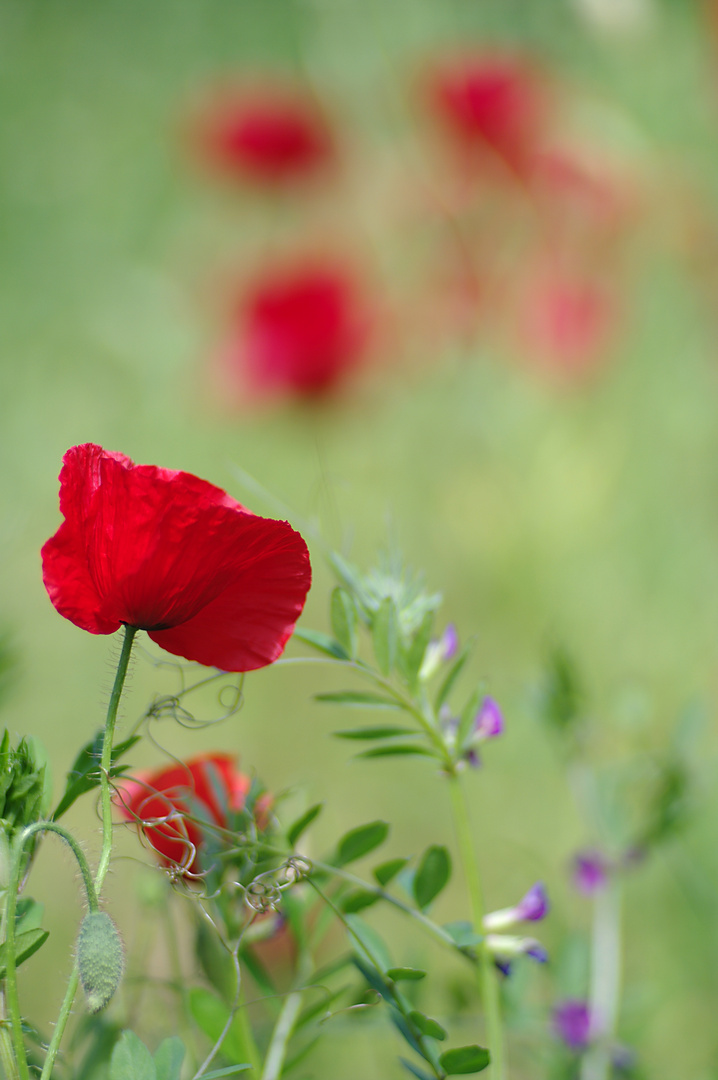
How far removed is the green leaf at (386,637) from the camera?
28 cm

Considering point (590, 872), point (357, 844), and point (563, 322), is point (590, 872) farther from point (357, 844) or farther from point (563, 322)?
point (563, 322)

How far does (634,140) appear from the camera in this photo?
1.08 metres

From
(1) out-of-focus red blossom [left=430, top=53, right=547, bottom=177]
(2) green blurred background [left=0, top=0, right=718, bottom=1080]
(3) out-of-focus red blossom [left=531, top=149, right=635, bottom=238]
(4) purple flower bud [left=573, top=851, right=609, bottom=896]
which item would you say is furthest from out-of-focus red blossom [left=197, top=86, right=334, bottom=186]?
(4) purple flower bud [left=573, top=851, right=609, bottom=896]

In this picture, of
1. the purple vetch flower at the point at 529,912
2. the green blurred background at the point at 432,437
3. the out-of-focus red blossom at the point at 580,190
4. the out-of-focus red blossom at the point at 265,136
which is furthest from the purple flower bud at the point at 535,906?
the out-of-focus red blossom at the point at 265,136

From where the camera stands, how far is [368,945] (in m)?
0.29

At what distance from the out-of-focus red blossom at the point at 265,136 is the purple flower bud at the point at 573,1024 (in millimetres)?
1159

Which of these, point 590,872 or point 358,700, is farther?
point 590,872

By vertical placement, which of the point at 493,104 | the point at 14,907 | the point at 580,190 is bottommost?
the point at 14,907

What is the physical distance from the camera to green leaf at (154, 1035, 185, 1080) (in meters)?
0.24

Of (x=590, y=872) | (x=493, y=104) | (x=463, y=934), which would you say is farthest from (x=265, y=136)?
(x=463, y=934)

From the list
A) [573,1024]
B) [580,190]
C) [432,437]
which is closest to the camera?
[573,1024]

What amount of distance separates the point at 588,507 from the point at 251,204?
0.91m

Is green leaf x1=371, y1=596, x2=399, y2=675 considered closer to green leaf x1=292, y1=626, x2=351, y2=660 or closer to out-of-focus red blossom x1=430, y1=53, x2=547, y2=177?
green leaf x1=292, y1=626, x2=351, y2=660

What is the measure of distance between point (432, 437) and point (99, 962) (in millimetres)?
1248
